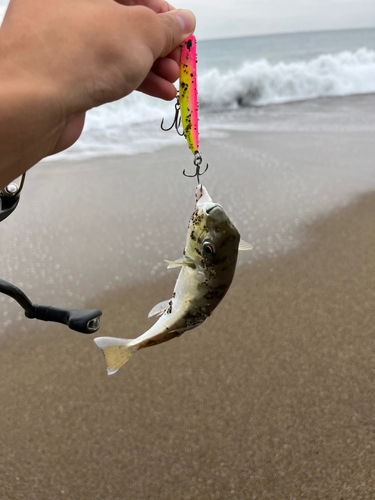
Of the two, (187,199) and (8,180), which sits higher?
(8,180)

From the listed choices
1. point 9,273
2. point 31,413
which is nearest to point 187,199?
point 9,273

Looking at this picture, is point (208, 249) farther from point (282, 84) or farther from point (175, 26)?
point (282, 84)

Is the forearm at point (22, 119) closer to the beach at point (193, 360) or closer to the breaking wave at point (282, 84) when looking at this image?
the beach at point (193, 360)

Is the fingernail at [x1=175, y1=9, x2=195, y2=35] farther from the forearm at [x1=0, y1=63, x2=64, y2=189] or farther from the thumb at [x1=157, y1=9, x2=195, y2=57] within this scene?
the forearm at [x1=0, y1=63, x2=64, y2=189]

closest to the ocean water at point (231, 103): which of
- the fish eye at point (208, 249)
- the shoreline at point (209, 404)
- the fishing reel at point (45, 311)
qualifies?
the shoreline at point (209, 404)

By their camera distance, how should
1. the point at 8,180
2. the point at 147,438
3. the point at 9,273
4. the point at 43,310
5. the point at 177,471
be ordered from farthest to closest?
the point at 9,273
the point at 147,438
the point at 177,471
the point at 43,310
the point at 8,180

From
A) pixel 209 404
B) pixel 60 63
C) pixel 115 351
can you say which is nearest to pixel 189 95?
pixel 60 63

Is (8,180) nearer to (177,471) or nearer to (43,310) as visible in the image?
(43,310)

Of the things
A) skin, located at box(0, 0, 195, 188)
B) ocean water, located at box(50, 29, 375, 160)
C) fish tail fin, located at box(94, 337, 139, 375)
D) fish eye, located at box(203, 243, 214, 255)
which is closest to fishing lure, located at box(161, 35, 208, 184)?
skin, located at box(0, 0, 195, 188)
